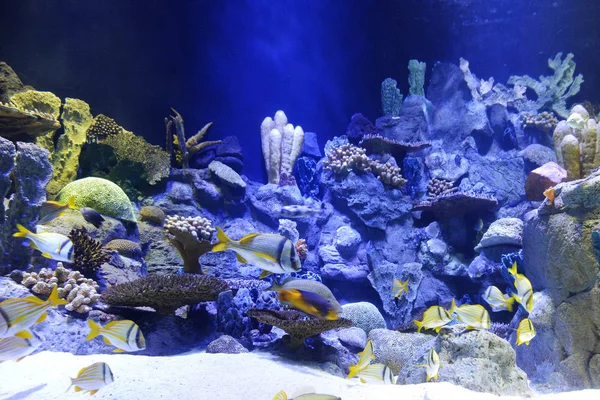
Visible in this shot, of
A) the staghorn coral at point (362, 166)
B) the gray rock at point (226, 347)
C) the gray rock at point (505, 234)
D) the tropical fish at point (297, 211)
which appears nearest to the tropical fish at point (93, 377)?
the gray rock at point (226, 347)

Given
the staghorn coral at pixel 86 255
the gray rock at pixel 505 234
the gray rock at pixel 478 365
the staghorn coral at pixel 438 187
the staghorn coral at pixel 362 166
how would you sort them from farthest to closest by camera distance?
the staghorn coral at pixel 438 187 → the staghorn coral at pixel 362 166 → the gray rock at pixel 505 234 → the staghorn coral at pixel 86 255 → the gray rock at pixel 478 365

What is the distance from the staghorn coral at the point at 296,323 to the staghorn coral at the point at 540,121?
11.2 metres

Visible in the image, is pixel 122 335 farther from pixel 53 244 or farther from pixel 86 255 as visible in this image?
pixel 86 255

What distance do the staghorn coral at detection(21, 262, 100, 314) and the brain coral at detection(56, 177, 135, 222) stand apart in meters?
2.41

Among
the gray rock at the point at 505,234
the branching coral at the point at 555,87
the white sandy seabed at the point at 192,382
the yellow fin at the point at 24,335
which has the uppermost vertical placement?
the branching coral at the point at 555,87

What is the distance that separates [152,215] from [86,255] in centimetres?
292

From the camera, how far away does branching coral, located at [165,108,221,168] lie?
953 centimetres

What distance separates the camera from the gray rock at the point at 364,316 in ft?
21.3

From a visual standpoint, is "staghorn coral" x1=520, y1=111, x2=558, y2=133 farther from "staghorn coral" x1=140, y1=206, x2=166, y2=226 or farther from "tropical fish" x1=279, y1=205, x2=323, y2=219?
"staghorn coral" x1=140, y1=206, x2=166, y2=226

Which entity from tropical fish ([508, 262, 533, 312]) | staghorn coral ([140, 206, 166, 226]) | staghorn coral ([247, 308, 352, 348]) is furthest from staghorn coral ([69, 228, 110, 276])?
tropical fish ([508, 262, 533, 312])

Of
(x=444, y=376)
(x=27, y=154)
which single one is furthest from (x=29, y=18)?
(x=444, y=376)

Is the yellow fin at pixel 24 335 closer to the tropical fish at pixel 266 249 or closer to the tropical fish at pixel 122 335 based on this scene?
the tropical fish at pixel 122 335

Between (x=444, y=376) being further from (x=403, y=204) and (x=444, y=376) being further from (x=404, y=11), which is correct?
(x=404, y=11)

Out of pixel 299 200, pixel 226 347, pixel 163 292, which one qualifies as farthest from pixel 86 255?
pixel 299 200
